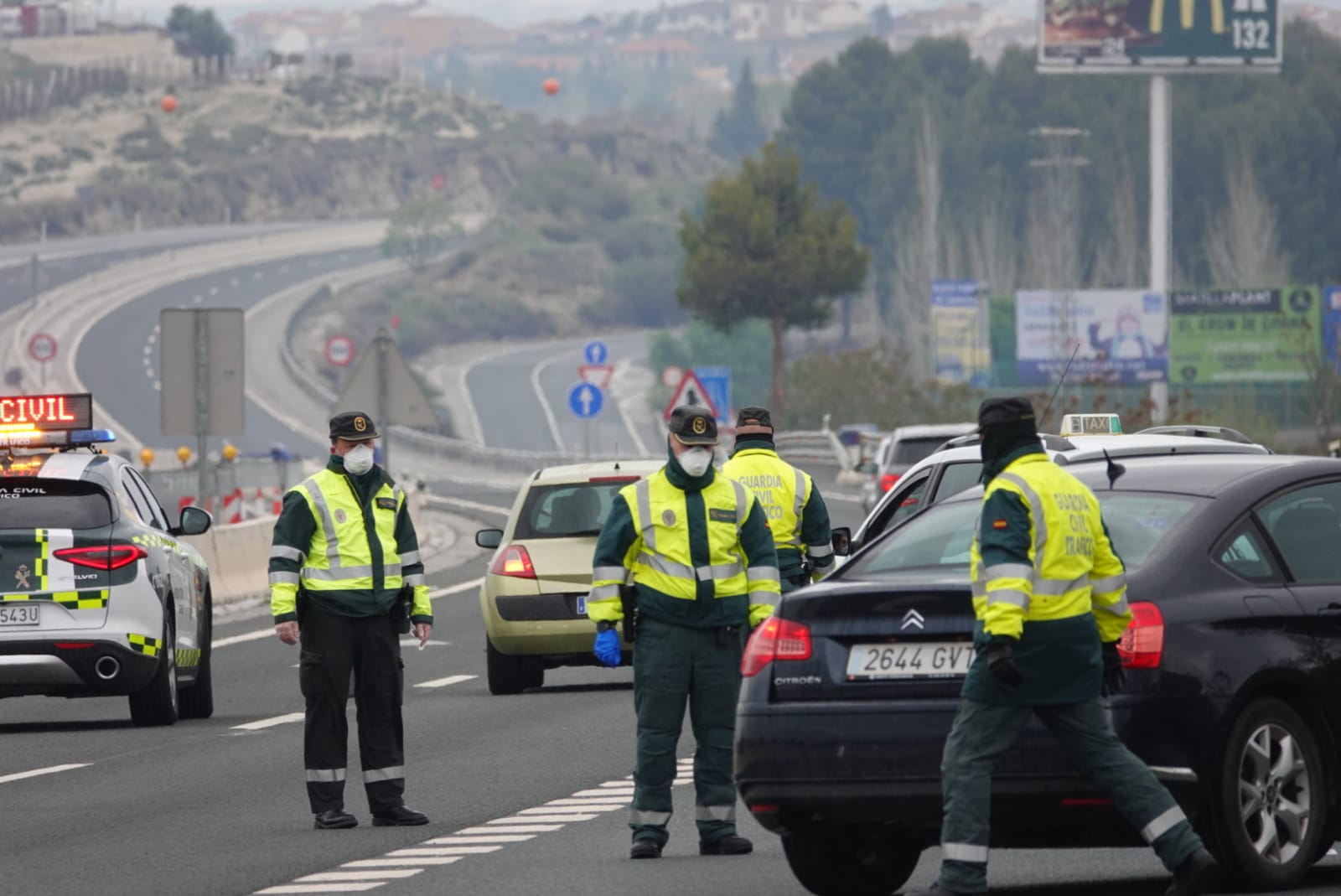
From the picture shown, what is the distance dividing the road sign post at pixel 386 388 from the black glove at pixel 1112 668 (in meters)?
24.6

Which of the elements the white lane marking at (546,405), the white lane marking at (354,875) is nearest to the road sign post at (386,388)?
the white lane marking at (354,875)

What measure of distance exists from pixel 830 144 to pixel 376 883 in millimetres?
150468

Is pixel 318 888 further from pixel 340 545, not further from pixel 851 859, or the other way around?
pixel 340 545

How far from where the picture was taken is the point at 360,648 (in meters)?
11.9

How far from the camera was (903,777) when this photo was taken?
8617 mm

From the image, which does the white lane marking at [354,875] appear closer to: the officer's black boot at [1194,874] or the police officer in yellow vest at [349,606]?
the police officer in yellow vest at [349,606]

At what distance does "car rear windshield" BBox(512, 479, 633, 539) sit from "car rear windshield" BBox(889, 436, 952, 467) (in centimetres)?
1419

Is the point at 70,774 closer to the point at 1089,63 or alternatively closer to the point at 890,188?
the point at 1089,63

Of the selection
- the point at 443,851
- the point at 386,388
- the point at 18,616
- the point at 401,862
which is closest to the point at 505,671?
the point at 18,616

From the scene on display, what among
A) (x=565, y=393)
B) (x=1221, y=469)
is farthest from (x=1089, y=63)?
(x=1221, y=469)

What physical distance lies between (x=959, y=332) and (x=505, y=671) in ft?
274

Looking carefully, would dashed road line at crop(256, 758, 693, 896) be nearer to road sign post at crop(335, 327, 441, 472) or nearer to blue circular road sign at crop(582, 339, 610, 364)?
road sign post at crop(335, 327, 441, 472)

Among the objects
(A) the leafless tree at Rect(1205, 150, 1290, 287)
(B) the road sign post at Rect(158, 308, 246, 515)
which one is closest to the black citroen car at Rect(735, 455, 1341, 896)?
(B) the road sign post at Rect(158, 308, 246, 515)

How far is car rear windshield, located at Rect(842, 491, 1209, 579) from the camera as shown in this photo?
905 centimetres
